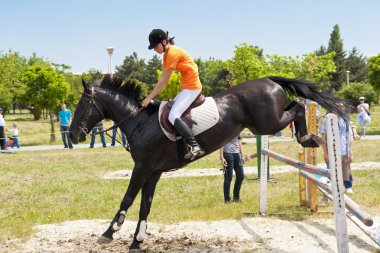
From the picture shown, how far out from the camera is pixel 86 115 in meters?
6.00

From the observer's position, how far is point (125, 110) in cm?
604

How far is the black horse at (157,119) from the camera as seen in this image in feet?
18.7

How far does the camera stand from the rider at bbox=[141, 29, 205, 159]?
5.45 metres

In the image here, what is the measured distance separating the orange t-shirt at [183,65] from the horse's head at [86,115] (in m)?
1.19

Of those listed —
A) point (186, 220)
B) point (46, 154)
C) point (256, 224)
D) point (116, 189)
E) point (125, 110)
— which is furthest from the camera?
point (46, 154)

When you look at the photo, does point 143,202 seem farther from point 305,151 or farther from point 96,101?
point 305,151

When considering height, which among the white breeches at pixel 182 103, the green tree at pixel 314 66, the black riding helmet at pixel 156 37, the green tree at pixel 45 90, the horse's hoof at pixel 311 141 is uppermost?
the green tree at pixel 314 66

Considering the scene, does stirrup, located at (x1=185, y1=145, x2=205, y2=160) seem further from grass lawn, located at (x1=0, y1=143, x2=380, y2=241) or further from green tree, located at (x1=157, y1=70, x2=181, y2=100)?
green tree, located at (x1=157, y1=70, x2=181, y2=100)

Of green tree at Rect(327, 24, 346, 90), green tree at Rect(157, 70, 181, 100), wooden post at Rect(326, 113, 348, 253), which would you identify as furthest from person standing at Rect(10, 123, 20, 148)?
green tree at Rect(327, 24, 346, 90)

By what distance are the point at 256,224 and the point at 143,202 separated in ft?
6.61

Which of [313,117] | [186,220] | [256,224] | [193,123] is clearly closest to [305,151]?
[313,117]

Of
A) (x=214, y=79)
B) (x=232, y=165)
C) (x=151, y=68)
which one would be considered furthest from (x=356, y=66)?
(x=232, y=165)

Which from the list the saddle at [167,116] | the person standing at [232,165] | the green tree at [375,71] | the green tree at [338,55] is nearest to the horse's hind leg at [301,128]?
the saddle at [167,116]

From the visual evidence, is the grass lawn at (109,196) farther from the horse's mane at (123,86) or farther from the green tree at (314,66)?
the green tree at (314,66)
